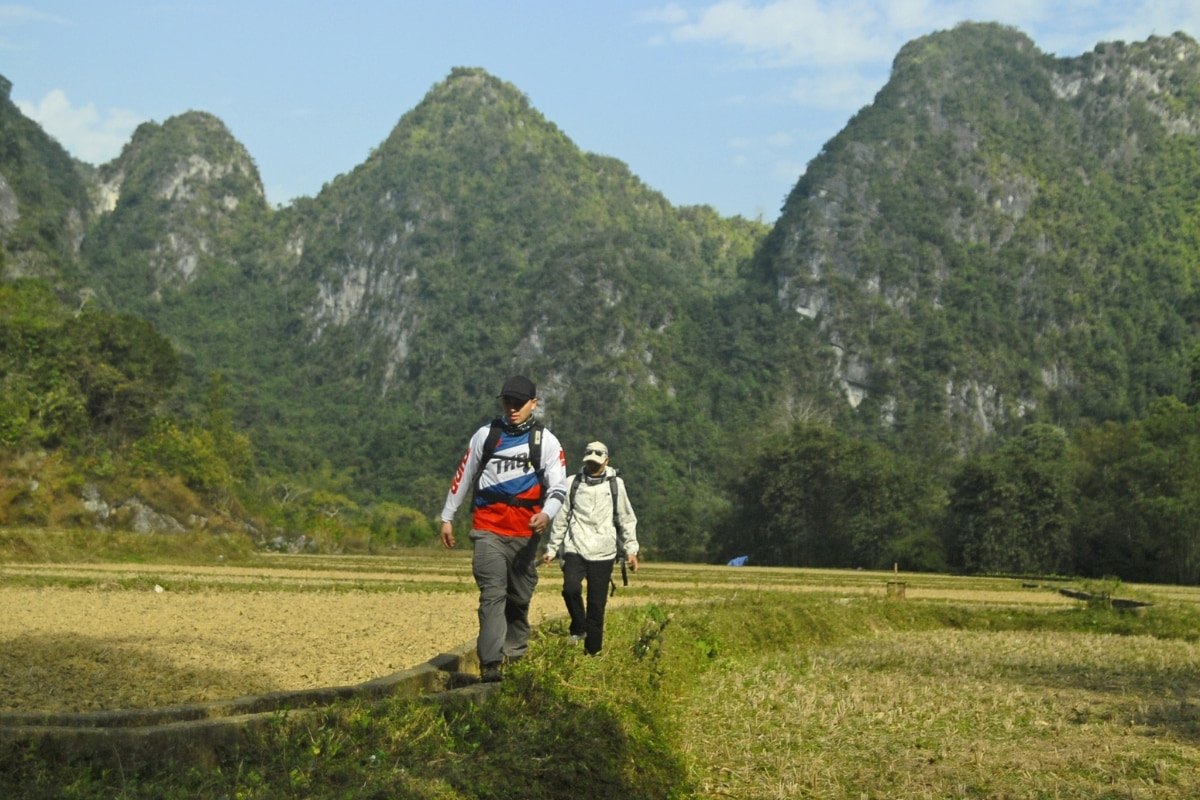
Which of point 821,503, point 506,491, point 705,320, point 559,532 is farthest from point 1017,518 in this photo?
point 705,320

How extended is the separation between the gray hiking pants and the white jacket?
1.36 meters

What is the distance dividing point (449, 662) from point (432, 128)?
168051 millimetres

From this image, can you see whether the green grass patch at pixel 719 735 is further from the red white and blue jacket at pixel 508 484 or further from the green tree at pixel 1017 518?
the green tree at pixel 1017 518

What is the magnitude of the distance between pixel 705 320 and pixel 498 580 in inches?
4613

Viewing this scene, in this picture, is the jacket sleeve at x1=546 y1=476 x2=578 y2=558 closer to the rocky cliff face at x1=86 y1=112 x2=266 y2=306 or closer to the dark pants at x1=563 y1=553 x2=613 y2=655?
the dark pants at x1=563 y1=553 x2=613 y2=655

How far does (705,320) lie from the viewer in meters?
124

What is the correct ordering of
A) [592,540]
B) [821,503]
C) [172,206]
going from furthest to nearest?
[172,206], [821,503], [592,540]

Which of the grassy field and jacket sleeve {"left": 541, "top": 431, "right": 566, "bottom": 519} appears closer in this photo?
the grassy field

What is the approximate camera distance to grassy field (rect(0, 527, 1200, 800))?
454 centimetres

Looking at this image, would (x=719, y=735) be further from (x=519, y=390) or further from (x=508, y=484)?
(x=519, y=390)

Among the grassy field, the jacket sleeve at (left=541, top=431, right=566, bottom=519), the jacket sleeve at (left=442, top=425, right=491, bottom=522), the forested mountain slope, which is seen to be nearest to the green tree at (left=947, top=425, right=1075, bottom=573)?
the grassy field

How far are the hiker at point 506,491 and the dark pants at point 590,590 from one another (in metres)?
1.48

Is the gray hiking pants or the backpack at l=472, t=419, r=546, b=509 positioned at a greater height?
the backpack at l=472, t=419, r=546, b=509

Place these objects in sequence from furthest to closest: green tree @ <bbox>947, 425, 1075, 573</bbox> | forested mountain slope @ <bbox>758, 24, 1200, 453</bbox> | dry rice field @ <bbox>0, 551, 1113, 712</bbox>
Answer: forested mountain slope @ <bbox>758, 24, 1200, 453</bbox> < green tree @ <bbox>947, 425, 1075, 573</bbox> < dry rice field @ <bbox>0, 551, 1113, 712</bbox>
